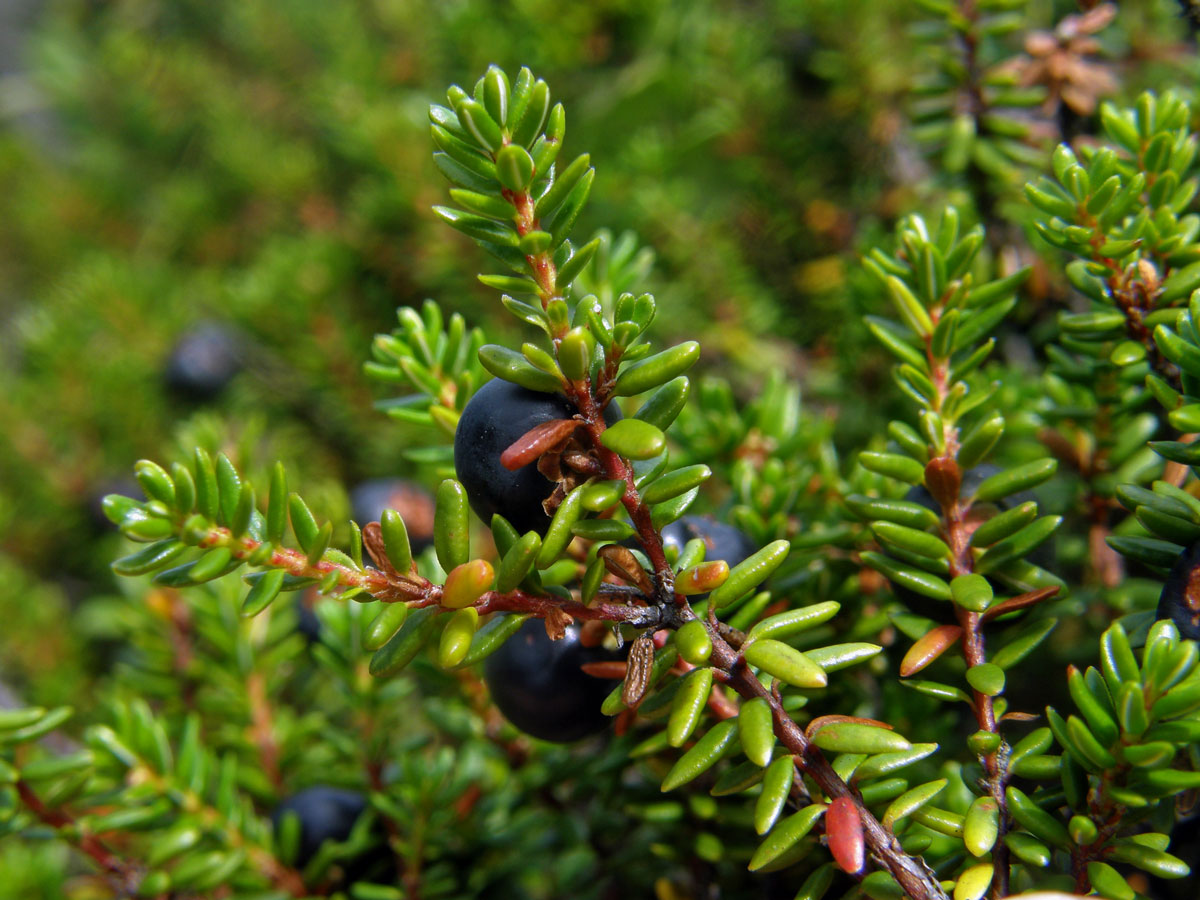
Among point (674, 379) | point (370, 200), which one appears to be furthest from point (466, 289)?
point (674, 379)

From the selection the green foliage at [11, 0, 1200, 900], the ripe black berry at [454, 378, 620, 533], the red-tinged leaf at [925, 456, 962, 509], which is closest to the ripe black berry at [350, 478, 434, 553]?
the green foliage at [11, 0, 1200, 900]

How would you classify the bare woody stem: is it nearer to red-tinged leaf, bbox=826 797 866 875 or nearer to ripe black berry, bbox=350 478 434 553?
red-tinged leaf, bbox=826 797 866 875

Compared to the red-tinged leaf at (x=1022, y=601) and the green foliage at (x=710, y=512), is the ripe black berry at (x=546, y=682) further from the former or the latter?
the red-tinged leaf at (x=1022, y=601)

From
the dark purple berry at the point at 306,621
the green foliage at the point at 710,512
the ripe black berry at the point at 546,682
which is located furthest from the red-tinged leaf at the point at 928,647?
the dark purple berry at the point at 306,621

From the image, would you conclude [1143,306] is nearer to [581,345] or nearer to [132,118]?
[581,345]

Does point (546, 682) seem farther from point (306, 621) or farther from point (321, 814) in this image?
point (306, 621)

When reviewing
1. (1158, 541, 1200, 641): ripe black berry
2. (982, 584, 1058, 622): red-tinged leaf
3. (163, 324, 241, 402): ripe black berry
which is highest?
(1158, 541, 1200, 641): ripe black berry
